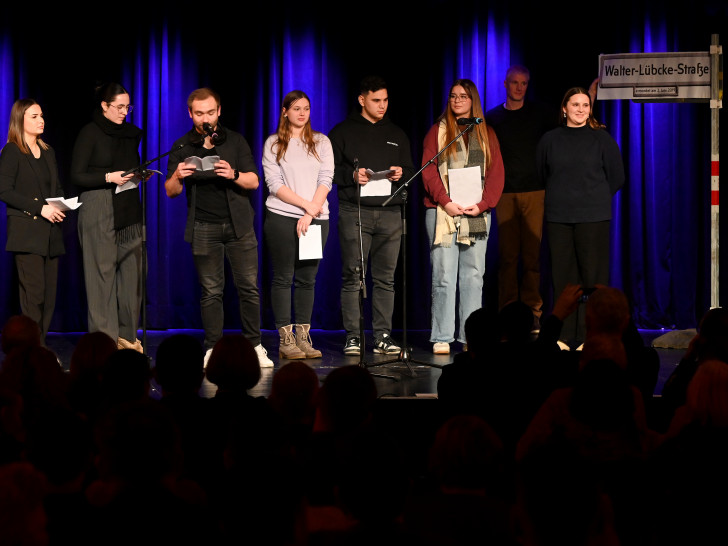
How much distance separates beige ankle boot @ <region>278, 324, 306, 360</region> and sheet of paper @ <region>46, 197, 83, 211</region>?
146cm

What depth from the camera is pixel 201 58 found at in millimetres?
7562

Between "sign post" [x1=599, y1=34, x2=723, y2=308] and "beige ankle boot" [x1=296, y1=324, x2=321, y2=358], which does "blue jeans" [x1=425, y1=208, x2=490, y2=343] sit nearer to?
"beige ankle boot" [x1=296, y1=324, x2=321, y2=358]

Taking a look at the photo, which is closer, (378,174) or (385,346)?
(378,174)

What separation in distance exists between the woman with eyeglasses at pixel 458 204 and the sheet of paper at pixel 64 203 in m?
2.19

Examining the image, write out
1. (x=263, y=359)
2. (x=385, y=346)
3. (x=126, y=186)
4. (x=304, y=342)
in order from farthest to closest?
(x=385, y=346)
(x=304, y=342)
(x=263, y=359)
(x=126, y=186)

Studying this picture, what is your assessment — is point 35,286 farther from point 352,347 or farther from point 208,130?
point 352,347

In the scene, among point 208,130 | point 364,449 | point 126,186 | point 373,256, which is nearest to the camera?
point 364,449

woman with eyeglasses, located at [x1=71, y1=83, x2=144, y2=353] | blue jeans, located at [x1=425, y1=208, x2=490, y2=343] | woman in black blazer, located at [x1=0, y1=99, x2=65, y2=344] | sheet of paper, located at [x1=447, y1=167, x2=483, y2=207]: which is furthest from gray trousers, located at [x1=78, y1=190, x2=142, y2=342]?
sheet of paper, located at [x1=447, y1=167, x2=483, y2=207]

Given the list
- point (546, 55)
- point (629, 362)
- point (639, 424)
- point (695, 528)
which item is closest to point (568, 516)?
point (695, 528)

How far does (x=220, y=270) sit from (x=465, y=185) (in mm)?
1668

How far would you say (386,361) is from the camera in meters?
5.51

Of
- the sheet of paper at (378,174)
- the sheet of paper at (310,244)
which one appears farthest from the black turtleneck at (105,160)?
the sheet of paper at (378,174)

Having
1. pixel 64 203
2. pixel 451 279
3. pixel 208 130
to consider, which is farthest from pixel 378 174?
pixel 64 203

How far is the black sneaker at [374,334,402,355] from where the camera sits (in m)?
6.16
